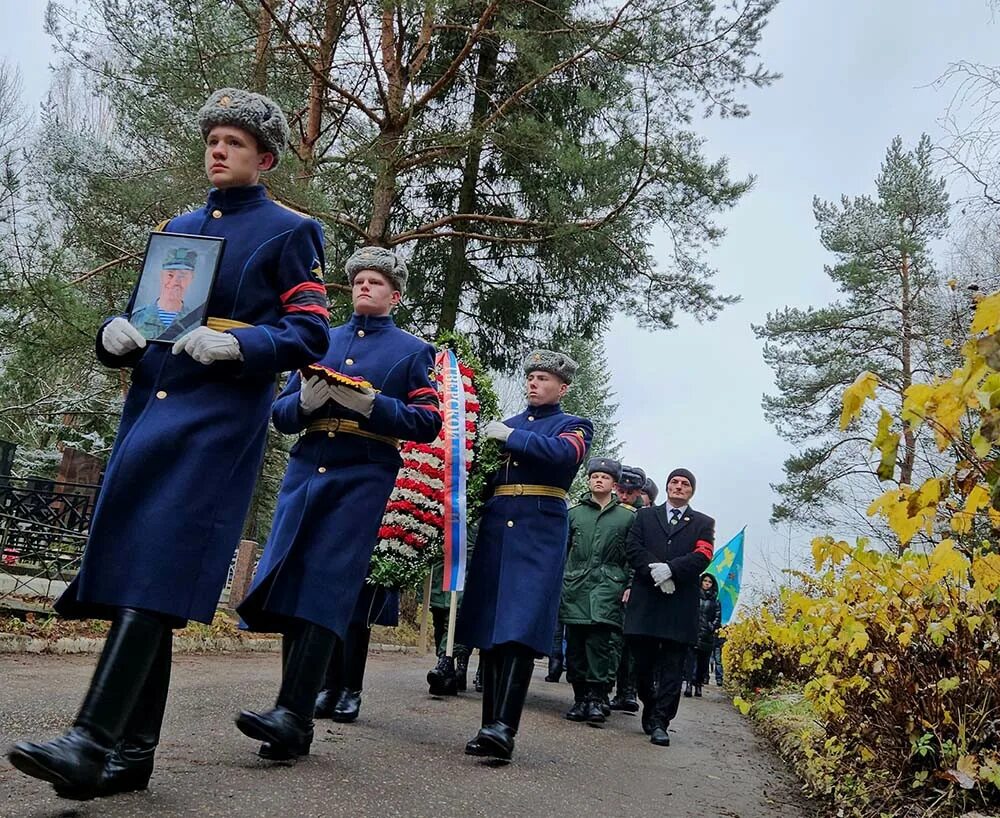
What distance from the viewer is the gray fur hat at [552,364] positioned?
5457mm

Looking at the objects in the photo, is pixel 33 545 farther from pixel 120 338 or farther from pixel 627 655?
pixel 120 338

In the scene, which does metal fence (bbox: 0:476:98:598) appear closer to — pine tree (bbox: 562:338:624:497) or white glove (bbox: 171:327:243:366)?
white glove (bbox: 171:327:243:366)

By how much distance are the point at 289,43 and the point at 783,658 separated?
8.86 meters

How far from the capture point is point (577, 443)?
5.12 metres

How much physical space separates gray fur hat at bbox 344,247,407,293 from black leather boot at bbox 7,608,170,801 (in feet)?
6.93

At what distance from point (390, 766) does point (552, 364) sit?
91.2 inches

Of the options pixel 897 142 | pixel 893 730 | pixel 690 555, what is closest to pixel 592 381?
pixel 897 142

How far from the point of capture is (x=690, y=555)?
23.5 ft

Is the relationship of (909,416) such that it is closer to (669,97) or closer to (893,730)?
(893,730)

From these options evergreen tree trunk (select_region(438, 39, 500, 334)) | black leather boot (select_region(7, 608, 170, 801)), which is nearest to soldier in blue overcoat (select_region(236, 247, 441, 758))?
black leather boot (select_region(7, 608, 170, 801))

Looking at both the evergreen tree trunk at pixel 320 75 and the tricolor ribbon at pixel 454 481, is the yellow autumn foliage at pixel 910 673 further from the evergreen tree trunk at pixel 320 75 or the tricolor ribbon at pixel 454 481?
the evergreen tree trunk at pixel 320 75

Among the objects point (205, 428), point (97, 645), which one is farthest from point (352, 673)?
point (97, 645)

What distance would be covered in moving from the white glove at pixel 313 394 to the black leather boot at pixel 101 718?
46.4 inches

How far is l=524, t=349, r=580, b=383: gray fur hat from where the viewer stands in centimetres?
546
